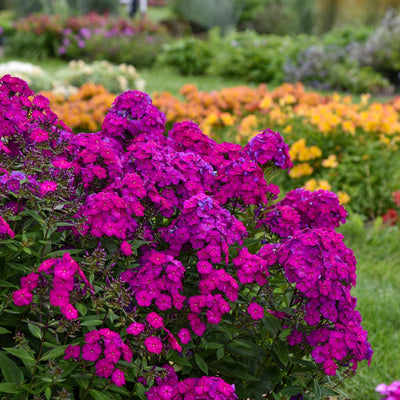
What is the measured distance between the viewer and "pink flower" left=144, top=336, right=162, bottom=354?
5.73ft

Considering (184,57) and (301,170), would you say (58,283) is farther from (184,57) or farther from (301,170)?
(184,57)

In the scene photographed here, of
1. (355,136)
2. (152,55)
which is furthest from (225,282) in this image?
(152,55)

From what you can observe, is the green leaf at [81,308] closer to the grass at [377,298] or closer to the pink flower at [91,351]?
the pink flower at [91,351]

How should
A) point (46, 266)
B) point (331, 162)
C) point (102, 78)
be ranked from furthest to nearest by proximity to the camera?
point (102, 78)
point (331, 162)
point (46, 266)

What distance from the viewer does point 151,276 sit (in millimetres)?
1842

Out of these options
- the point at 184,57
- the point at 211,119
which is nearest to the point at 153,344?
the point at 211,119

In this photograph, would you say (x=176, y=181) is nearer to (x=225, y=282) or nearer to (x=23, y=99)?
(x=225, y=282)

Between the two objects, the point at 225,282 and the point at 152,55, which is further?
the point at 152,55

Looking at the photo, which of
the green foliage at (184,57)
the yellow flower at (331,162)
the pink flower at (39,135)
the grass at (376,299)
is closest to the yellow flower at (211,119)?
the yellow flower at (331,162)

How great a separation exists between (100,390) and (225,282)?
50 cm

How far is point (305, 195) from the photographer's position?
2.42 metres

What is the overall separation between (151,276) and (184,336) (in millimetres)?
230

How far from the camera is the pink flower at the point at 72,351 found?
66.1 inches

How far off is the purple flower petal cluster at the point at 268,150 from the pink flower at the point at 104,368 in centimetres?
112
